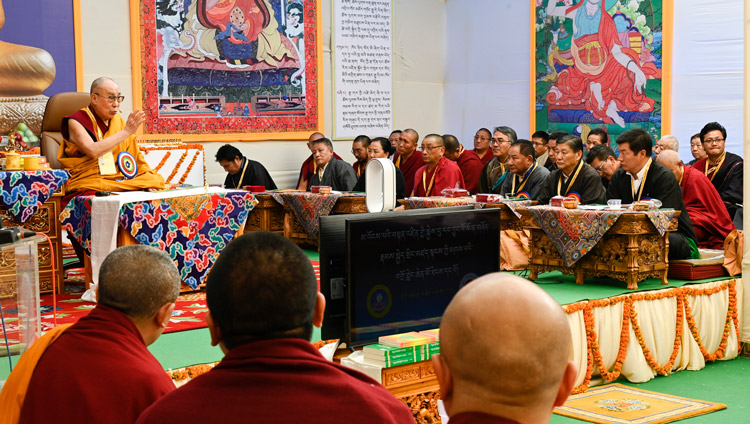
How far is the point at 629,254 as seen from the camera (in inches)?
227

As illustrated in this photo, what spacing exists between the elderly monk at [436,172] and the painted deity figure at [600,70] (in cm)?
258

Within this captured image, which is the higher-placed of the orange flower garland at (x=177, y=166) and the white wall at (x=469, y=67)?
the white wall at (x=469, y=67)

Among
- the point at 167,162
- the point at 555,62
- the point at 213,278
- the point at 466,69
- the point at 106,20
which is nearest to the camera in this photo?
the point at 213,278

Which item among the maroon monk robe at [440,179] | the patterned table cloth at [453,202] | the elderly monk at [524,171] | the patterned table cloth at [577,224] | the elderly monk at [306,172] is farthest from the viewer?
the elderly monk at [306,172]

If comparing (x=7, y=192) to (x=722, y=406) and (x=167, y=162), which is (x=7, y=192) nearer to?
(x=167, y=162)

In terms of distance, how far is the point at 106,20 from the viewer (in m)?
9.54

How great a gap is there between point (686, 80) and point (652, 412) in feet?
19.7

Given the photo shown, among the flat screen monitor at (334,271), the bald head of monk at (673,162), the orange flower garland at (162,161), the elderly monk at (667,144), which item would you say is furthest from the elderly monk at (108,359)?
the elderly monk at (667,144)

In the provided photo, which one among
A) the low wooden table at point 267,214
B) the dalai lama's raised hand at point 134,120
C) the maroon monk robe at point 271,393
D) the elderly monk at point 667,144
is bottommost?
the low wooden table at point 267,214

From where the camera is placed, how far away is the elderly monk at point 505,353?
1305 mm

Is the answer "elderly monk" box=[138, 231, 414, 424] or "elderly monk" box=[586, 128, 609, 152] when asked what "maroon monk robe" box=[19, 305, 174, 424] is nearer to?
"elderly monk" box=[138, 231, 414, 424]

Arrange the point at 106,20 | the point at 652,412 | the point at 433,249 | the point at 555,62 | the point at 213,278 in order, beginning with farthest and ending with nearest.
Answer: the point at 555,62
the point at 106,20
the point at 652,412
the point at 433,249
the point at 213,278

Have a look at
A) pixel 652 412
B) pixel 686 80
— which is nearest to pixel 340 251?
pixel 652 412

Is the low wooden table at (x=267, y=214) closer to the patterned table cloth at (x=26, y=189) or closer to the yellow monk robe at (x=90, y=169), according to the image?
the yellow monk robe at (x=90, y=169)
